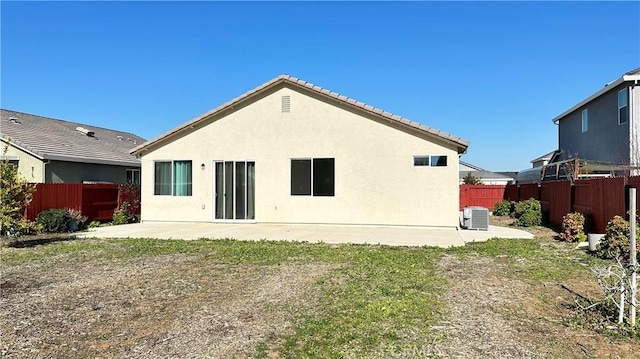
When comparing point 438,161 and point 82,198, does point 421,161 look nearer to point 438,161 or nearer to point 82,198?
point 438,161

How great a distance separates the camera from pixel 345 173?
14.8 meters

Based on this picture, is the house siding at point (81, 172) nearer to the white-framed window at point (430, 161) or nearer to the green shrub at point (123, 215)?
the green shrub at point (123, 215)

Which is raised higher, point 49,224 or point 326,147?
point 326,147

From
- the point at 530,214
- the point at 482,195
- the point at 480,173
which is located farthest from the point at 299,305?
the point at 480,173

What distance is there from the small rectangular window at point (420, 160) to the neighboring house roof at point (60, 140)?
44.7 feet

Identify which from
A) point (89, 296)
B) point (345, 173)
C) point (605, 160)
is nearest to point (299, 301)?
point (89, 296)

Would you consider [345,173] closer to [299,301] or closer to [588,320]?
[299,301]

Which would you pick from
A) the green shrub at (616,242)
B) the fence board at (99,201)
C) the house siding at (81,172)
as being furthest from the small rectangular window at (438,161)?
the house siding at (81,172)

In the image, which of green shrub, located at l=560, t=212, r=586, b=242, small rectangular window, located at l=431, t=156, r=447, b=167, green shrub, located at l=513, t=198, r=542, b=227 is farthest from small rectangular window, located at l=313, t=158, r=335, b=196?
green shrub, located at l=513, t=198, r=542, b=227

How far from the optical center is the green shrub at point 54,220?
527 inches

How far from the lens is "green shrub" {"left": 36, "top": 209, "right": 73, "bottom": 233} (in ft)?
43.9

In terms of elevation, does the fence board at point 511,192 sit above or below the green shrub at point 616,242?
above

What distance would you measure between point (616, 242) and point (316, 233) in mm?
7549

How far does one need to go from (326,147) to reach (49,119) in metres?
17.9
